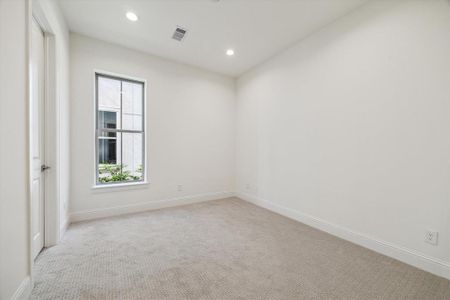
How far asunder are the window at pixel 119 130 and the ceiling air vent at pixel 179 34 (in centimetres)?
109

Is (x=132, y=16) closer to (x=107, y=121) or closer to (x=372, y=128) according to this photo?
(x=107, y=121)

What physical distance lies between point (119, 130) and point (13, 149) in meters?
2.13

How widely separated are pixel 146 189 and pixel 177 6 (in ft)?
9.23

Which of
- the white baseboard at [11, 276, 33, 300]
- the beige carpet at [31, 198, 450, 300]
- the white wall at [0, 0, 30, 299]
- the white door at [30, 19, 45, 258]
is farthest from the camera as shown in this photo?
the white door at [30, 19, 45, 258]

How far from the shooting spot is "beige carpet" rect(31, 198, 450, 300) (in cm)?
151

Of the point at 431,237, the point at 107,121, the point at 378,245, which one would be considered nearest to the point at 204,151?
the point at 107,121

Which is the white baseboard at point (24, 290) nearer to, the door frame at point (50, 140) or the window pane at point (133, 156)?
the door frame at point (50, 140)

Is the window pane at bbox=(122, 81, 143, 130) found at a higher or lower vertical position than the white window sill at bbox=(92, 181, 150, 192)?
higher

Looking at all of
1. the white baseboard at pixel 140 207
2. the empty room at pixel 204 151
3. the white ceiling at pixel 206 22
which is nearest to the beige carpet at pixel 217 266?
the empty room at pixel 204 151

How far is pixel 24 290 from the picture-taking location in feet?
4.48

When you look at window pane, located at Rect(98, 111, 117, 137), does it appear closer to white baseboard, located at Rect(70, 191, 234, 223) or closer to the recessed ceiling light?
white baseboard, located at Rect(70, 191, 234, 223)

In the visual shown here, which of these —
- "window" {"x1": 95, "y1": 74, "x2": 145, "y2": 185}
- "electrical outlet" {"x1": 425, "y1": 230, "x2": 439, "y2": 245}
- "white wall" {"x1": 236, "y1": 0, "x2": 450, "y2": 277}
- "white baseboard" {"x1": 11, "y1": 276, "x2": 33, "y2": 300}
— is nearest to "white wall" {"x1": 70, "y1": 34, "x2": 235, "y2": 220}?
"window" {"x1": 95, "y1": 74, "x2": 145, "y2": 185}

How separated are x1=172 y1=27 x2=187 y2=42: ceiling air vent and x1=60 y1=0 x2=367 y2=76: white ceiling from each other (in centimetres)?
7

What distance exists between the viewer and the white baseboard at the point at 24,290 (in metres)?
1.29
